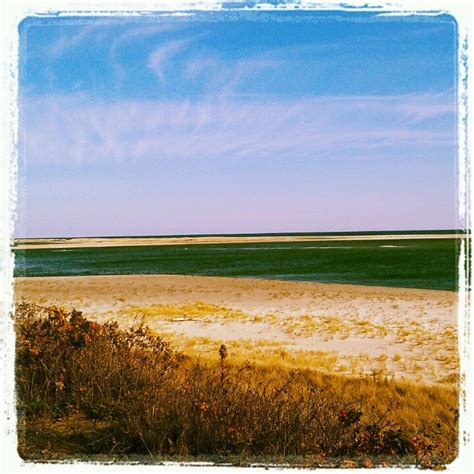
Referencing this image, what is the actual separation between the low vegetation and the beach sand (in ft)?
6.72

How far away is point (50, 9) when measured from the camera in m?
5.23

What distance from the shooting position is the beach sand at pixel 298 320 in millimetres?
12234

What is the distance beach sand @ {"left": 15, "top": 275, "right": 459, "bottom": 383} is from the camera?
40.1 feet

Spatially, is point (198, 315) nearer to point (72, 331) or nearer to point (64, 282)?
point (72, 331)

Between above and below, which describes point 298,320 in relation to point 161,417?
below

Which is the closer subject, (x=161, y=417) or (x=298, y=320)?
(x=161, y=417)

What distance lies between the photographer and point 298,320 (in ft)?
60.2

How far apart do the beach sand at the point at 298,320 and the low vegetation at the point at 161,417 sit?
205 cm

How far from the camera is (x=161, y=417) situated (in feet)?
16.6

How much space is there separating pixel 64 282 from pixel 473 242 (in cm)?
3351

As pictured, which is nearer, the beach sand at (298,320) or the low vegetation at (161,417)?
the low vegetation at (161,417)

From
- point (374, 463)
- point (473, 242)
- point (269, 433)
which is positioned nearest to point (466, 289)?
point (473, 242)

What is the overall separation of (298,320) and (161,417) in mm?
13593

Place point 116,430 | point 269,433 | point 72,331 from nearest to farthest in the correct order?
point 269,433 → point 116,430 → point 72,331
